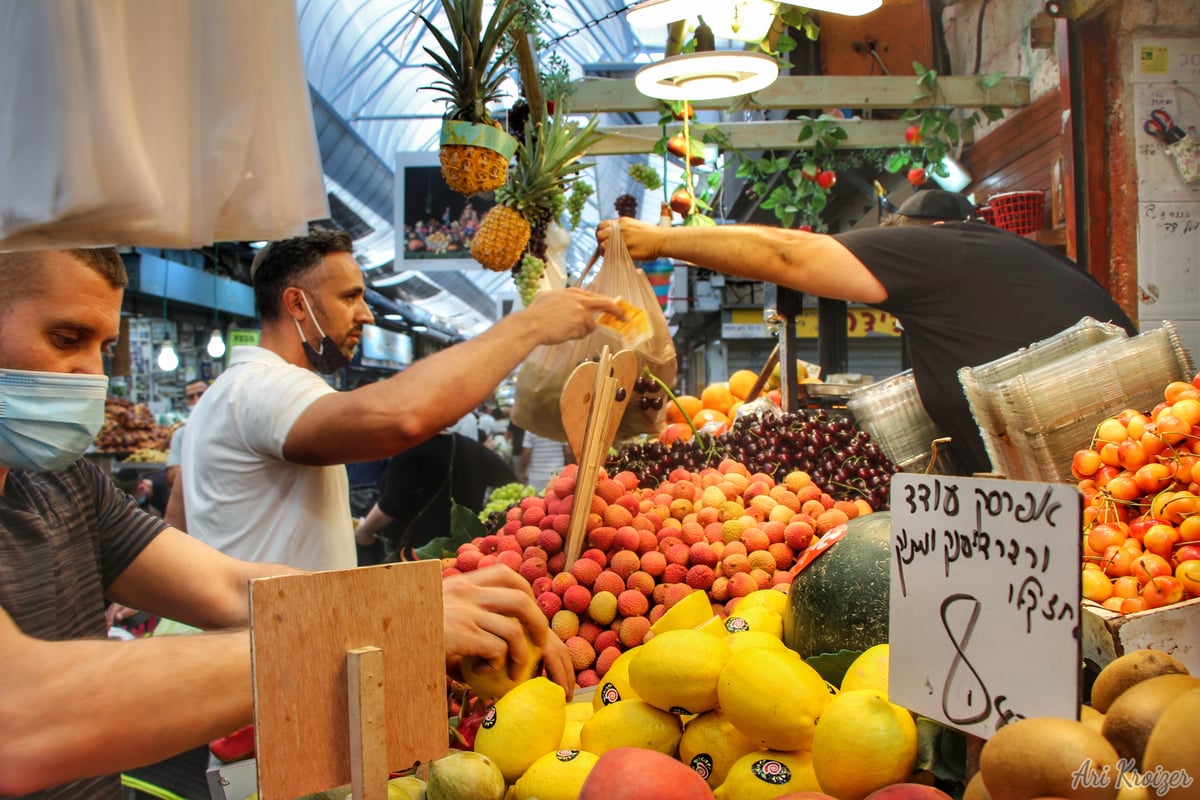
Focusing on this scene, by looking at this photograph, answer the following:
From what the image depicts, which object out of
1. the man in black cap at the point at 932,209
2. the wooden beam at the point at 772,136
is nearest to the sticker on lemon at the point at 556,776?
the man in black cap at the point at 932,209

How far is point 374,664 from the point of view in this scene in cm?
100

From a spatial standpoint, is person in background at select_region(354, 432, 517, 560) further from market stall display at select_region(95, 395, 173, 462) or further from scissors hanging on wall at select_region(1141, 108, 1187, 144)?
market stall display at select_region(95, 395, 173, 462)

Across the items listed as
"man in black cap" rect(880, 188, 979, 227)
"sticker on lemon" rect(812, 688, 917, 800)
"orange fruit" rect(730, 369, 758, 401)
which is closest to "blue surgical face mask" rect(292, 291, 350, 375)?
"sticker on lemon" rect(812, 688, 917, 800)

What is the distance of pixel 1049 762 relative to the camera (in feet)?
2.63

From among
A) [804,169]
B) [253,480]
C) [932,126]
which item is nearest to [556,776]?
[253,480]

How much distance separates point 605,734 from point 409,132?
11765 mm

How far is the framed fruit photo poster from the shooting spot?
6.17 meters

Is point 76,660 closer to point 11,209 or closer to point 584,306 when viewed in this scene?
point 11,209

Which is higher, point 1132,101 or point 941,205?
point 1132,101

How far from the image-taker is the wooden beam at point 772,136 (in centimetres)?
579

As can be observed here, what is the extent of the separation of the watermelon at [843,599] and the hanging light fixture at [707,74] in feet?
8.00

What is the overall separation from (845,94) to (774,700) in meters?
4.58

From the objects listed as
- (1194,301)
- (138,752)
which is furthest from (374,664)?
(1194,301)

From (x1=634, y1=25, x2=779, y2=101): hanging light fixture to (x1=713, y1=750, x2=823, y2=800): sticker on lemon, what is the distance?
116 inches
